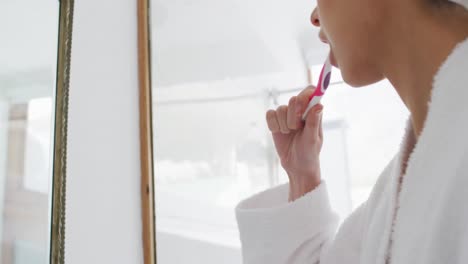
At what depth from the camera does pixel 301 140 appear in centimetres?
54

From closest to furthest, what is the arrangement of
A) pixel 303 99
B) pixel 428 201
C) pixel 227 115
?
pixel 428 201
pixel 303 99
pixel 227 115

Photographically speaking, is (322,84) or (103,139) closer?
(322,84)

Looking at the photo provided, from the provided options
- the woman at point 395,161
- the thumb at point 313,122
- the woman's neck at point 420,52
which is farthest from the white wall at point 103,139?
the woman's neck at point 420,52

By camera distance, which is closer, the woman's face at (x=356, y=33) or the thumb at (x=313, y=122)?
the woman's face at (x=356, y=33)

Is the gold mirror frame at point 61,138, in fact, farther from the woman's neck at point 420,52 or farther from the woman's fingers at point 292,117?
the woman's neck at point 420,52

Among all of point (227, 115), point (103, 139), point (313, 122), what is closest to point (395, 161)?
point (313, 122)

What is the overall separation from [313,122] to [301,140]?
4cm

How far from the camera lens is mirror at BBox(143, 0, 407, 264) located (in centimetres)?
83

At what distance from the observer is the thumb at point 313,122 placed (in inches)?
20.4

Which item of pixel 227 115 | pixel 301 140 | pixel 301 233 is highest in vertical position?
pixel 227 115

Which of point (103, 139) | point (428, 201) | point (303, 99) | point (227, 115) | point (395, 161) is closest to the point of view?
point (428, 201)

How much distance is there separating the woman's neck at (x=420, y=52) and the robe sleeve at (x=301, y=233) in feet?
0.67

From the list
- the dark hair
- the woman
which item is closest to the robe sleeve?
the woman

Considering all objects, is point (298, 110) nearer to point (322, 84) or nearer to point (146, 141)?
point (322, 84)
